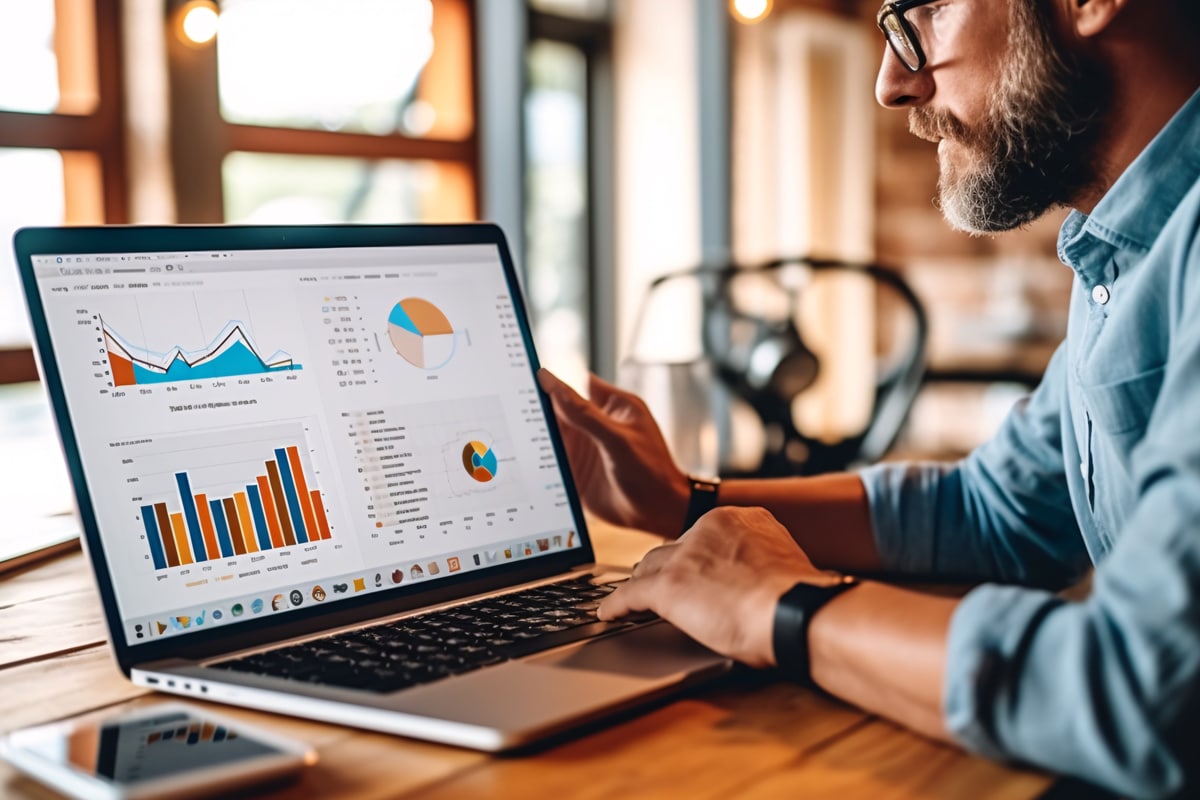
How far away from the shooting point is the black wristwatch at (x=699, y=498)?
1.14 m

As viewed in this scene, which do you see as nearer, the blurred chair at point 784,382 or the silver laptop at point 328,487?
the silver laptop at point 328,487

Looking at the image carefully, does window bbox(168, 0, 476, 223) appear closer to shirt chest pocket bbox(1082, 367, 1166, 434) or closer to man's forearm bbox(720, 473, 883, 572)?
man's forearm bbox(720, 473, 883, 572)

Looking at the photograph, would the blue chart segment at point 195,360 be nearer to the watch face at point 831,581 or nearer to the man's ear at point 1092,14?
→ the watch face at point 831,581

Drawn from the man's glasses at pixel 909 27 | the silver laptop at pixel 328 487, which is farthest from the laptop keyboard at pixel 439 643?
the man's glasses at pixel 909 27

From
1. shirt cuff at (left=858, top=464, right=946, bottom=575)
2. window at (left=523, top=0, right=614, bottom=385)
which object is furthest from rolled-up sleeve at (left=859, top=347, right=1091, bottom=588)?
window at (left=523, top=0, right=614, bottom=385)

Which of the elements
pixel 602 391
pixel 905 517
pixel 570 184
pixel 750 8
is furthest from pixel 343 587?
pixel 570 184

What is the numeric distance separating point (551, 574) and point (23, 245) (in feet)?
1.49

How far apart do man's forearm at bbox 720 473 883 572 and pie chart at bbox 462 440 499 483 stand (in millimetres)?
288

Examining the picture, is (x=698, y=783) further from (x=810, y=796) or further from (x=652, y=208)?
(x=652, y=208)

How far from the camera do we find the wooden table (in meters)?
0.57

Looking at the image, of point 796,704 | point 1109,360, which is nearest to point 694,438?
point 1109,360

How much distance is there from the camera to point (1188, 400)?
0.63m

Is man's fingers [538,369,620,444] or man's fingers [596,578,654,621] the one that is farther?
man's fingers [538,369,620,444]

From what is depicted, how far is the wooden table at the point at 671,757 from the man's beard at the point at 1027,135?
1.73 feet
